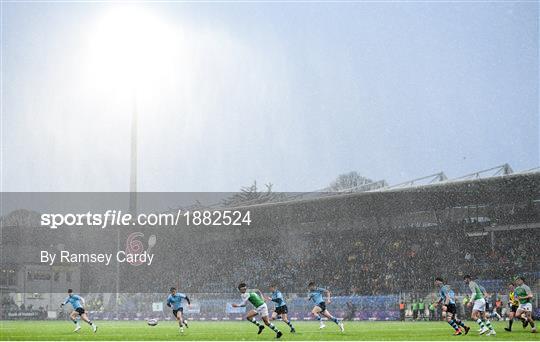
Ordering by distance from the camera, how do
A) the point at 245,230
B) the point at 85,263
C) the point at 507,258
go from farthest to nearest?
the point at 85,263 < the point at 245,230 < the point at 507,258

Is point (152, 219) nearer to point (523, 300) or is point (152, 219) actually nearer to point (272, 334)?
point (272, 334)

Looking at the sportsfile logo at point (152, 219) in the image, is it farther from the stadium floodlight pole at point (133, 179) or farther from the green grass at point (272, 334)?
the green grass at point (272, 334)

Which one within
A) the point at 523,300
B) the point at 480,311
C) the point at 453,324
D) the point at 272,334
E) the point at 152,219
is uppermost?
the point at 152,219

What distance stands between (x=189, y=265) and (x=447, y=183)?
2884 centimetres

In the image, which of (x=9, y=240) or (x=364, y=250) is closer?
(x=364, y=250)

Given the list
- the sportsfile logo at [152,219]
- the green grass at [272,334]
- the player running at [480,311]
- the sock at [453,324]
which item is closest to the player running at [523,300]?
the green grass at [272,334]

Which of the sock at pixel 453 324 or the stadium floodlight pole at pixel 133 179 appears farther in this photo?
the stadium floodlight pole at pixel 133 179

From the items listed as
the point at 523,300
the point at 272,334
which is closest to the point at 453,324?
the point at 523,300

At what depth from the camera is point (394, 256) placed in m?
63.4

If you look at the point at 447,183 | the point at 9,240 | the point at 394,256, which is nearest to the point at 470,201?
the point at 447,183

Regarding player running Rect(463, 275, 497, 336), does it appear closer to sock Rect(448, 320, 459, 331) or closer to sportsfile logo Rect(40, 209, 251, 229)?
sock Rect(448, 320, 459, 331)

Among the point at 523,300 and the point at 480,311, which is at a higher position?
the point at 523,300

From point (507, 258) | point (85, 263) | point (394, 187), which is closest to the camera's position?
point (507, 258)

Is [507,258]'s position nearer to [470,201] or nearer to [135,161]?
[470,201]
